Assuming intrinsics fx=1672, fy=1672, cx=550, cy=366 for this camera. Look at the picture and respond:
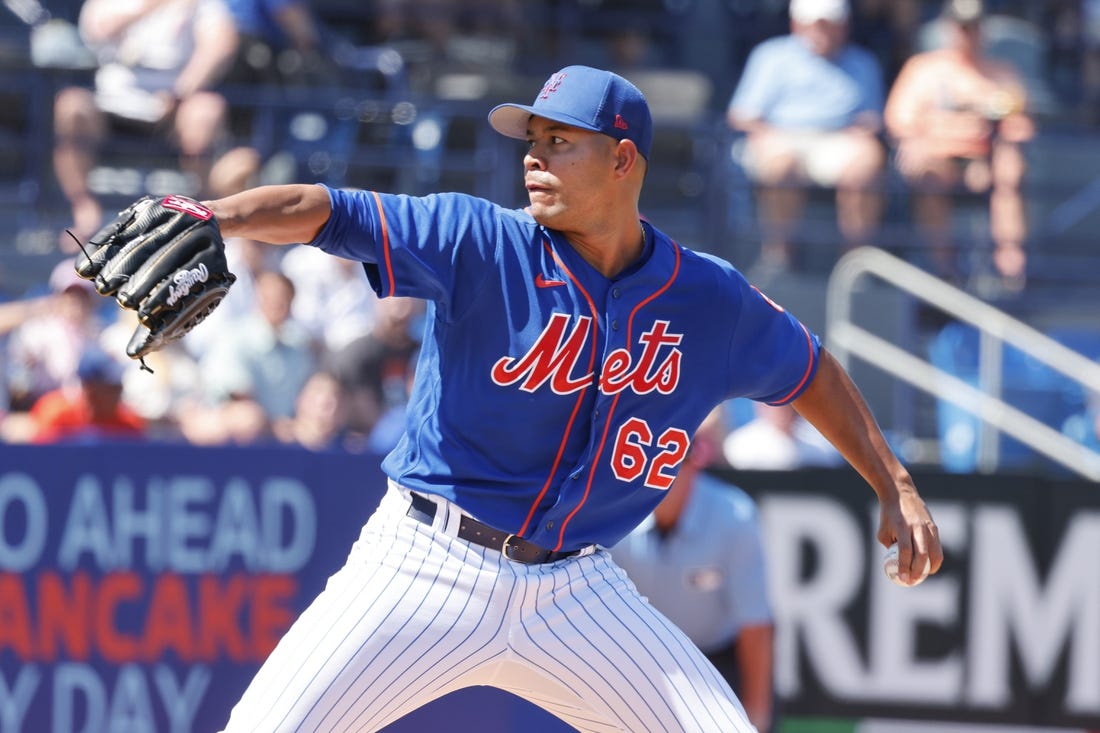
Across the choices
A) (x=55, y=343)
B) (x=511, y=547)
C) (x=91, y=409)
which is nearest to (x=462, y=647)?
(x=511, y=547)

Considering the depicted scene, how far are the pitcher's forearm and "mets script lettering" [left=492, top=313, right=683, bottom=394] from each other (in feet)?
1.95

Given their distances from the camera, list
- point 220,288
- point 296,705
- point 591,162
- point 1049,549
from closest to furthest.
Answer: point 220,288, point 296,705, point 591,162, point 1049,549

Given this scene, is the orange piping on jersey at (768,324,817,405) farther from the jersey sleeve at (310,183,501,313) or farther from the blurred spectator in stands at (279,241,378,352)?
the blurred spectator in stands at (279,241,378,352)

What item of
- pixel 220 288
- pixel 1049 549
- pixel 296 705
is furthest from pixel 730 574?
pixel 220 288

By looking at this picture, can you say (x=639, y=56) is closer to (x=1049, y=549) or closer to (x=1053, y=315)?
(x=1053, y=315)

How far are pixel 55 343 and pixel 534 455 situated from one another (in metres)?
4.45

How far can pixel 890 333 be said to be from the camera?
9.33m

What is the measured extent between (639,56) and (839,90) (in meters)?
1.72

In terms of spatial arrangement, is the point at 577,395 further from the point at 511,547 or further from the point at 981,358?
the point at 981,358

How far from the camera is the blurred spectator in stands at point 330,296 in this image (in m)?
8.66

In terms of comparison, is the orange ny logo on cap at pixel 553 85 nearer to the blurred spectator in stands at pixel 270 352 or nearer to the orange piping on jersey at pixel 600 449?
the orange piping on jersey at pixel 600 449

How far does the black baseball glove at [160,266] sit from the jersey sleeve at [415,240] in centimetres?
34

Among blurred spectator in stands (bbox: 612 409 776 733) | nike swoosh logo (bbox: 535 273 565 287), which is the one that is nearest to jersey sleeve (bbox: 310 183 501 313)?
nike swoosh logo (bbox: 535 273 565 287)

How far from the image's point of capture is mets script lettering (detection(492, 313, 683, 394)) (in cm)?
399
